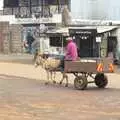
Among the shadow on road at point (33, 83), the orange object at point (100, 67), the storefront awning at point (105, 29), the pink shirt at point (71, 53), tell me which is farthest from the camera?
the storefront awning at point (105, 29)

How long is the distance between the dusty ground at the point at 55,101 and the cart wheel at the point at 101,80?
0.70ft

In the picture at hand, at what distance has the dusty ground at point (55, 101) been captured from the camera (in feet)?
45.5

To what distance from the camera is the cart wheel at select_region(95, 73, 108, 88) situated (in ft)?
70.6

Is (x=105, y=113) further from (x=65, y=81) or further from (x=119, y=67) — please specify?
(x=119, y=67)

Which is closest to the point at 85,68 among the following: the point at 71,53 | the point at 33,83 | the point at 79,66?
the point at 79,66

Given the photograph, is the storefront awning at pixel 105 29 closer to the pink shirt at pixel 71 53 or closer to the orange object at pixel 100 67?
the pink shirt at pixel 71 53

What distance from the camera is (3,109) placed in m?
14.8

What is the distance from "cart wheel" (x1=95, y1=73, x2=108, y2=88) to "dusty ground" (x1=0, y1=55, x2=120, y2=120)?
21cm

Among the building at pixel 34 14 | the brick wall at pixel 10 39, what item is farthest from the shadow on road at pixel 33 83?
the brick wall at pixel 10 39

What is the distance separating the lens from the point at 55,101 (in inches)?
664

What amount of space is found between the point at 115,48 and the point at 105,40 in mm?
1308

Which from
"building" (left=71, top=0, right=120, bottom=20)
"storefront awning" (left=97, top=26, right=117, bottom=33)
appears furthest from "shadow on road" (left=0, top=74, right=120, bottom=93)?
"building" (left=71, top=0, right=120, bottom=20)

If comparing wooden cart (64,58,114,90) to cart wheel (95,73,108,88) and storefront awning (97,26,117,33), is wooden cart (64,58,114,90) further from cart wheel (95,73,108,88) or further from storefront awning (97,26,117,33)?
storefront awning (97,26,117,33)

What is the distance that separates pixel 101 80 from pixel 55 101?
16.7 ft
